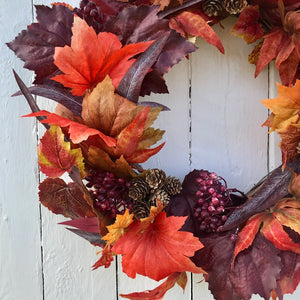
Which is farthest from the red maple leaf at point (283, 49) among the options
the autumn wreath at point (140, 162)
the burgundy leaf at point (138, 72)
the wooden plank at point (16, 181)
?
the wooden plank at point (16, 181)

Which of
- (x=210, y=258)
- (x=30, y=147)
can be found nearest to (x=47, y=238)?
(x=30, y=147)

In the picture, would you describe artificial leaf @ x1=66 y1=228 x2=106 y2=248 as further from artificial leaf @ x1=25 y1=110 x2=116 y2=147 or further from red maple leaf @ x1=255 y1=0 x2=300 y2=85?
red maple leaf @ x1=255 y1=0 x2=300 y2=85

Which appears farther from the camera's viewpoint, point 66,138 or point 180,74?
point 180,74

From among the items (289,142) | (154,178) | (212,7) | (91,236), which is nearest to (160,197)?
(154,178)

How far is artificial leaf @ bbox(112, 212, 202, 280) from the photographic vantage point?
1.85 ft

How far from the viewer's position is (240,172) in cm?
75

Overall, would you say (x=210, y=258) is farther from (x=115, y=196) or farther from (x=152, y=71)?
(x=152, y=71)

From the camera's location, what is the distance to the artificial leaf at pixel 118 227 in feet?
1.75

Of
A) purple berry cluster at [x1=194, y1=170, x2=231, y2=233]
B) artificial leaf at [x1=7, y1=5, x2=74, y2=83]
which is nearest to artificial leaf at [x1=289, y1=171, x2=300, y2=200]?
purple berry cluster at [x1=194, y1=170, x2=231, y2=233]

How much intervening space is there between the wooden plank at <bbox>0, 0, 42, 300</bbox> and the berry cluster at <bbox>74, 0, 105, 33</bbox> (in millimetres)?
137

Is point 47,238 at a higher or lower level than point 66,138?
lower

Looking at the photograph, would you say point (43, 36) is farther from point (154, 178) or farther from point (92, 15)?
point (154, 178)

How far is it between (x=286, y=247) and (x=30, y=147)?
0.49 m

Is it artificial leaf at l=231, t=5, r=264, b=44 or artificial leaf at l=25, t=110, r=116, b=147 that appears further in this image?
artificial leaf at l=231, t=5, r=264, b=44
